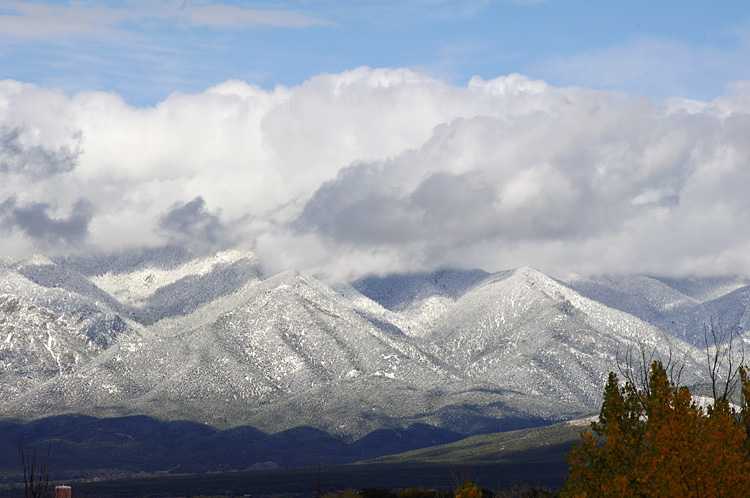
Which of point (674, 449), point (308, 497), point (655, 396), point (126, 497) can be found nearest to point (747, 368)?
point (655, 396)

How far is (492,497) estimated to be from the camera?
119 m

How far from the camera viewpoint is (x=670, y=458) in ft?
98.5

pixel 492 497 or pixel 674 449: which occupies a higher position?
pixel 674 449

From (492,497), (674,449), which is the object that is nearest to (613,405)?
(674,449)

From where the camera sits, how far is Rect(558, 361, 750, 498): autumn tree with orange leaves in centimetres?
2930

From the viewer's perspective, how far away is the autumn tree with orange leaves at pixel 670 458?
1153 inches

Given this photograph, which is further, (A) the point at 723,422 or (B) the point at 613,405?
(B) the point at 613,405

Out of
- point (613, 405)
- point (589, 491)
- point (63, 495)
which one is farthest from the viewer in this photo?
point (613, 405)

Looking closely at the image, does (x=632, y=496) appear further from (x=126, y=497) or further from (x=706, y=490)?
(x=126, y=497)

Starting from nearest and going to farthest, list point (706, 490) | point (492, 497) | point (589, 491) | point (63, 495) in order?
point (63, 495) < point (706, 490) < point (589, 491) < point (492, 497)

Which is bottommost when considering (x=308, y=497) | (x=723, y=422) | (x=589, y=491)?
(x=308, y=497)

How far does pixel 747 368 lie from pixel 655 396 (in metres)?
4.42

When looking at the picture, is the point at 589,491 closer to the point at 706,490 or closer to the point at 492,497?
the point at 706,490

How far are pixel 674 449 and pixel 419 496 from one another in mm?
95284
